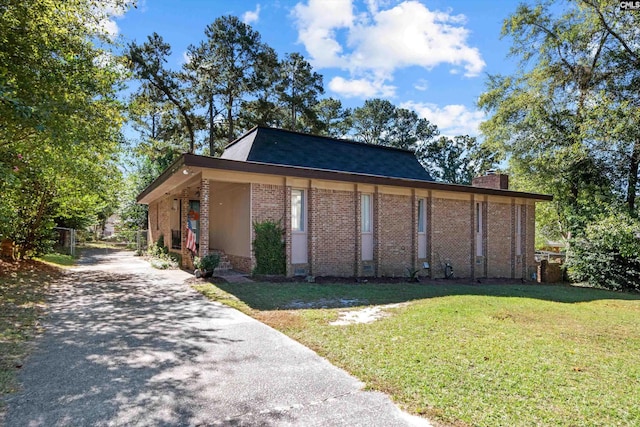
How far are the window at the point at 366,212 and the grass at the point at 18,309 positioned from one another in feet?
28.9

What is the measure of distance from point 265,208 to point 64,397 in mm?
7582

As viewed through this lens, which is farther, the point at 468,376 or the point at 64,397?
the point at 468,376

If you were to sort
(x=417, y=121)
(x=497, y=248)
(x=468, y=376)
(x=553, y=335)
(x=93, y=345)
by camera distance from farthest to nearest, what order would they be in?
1. (x=417, y=121)
2. (x=497, y=248)
3. (x=553, y=335)
4. (x=93, y=345)
5. (x=468, y=376)

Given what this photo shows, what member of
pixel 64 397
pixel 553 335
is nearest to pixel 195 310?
pixel 64 397

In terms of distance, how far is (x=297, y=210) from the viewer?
439 inches

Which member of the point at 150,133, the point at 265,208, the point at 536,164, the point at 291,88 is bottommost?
the point at 265,208

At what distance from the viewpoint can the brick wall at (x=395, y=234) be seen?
12.4m

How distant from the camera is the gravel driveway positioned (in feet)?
9.64

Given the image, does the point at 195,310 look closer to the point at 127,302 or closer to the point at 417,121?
the point at 127,302

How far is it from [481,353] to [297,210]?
7.45 m

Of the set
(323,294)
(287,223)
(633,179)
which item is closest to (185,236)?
(287,223)

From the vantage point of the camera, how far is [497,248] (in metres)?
15.1

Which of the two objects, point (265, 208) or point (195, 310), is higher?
point (265, 208)

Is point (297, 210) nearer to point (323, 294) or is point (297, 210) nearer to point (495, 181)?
point (323, 294)
